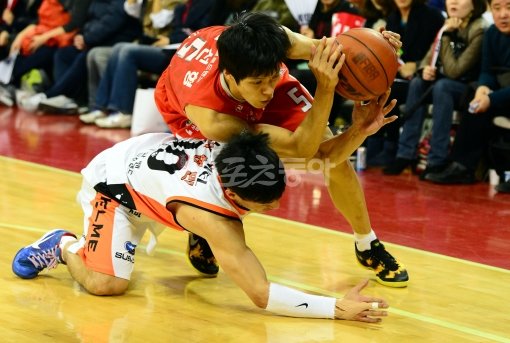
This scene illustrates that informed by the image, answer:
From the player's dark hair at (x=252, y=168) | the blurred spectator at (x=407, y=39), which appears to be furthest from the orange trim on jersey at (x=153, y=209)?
the blurred spectator at (x=407, y=39)

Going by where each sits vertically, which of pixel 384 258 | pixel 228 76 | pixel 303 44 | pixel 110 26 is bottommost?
pixel 110 26

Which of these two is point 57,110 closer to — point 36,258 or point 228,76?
point 36,258

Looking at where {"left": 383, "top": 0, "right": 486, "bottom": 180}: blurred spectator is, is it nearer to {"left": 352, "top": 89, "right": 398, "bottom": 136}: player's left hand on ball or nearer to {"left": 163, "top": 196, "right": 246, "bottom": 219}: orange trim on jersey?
{"left": 352, "top": 89, "right": 398, "bottom": 136}: player's left hand on ball

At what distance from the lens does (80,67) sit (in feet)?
35.0

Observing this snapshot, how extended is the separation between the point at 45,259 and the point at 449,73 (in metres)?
4.11

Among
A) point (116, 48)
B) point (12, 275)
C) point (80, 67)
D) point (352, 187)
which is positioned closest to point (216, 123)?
→ point (352, 187)

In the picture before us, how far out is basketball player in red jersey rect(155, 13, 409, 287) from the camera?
13.4ft

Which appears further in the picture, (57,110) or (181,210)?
(57,110)

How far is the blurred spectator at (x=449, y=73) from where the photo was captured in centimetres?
751

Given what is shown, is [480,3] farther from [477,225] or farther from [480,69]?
[477,225]

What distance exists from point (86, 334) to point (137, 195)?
780 millimetres

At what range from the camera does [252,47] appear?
13.2ft

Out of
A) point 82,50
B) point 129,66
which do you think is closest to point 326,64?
point 129,66

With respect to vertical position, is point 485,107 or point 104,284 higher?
point 485,107
